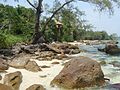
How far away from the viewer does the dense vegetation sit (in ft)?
91.2

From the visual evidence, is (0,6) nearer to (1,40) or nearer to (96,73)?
(1,40)

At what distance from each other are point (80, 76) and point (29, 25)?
1046 inches

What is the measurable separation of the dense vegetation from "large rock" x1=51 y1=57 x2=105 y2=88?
10219 millimetres

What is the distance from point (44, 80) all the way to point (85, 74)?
1619 mm

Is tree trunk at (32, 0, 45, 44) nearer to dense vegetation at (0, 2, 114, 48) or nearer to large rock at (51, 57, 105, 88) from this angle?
dense vegetation at (0, 2, 114, 48)

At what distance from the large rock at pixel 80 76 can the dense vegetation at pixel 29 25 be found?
33.5ft

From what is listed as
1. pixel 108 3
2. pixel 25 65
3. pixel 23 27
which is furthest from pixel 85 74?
pixel 23 27

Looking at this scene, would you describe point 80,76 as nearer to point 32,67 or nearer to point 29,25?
point 32,67

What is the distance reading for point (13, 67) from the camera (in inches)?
517

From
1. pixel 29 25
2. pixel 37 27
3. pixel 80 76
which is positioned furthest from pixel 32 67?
pixel 29 25

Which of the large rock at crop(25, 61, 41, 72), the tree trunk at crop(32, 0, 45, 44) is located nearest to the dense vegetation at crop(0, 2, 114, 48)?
the tree trunk at crop(32, 0, 45, 44)

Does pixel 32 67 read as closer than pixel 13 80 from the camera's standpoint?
No

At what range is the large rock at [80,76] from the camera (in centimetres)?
966

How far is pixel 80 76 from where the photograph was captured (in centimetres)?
977
